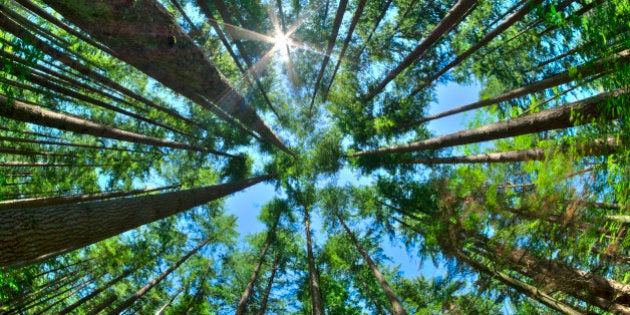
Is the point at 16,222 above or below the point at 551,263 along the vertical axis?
above

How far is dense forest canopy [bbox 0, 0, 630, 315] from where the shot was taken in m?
3.60

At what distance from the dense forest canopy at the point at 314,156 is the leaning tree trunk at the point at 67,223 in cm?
2

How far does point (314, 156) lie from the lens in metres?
11.8

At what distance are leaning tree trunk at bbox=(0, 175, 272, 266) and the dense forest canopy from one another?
21mm

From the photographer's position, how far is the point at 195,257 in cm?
1245

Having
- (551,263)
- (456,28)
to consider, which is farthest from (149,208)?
(456,28)

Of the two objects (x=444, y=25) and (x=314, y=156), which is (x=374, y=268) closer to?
(x=314, y=156)

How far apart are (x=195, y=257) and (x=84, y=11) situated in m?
10.6

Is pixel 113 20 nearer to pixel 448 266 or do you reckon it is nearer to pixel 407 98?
pixel 448 266

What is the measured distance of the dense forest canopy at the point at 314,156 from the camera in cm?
360

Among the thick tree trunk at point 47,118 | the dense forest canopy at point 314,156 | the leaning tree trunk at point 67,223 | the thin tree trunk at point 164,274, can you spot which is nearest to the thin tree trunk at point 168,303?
the dense forest canopy at point 314,156

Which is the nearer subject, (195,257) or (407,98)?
(407,98)

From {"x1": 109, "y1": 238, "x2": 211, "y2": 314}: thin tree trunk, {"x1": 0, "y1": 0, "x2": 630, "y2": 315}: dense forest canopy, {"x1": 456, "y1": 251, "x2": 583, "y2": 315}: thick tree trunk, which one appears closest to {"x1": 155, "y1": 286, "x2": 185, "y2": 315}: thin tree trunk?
{"x1": 0, "y1": 0, "x2": 630, "y2": 315}: dense forest canopy

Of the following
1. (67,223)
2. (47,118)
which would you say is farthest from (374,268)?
(47,118)
